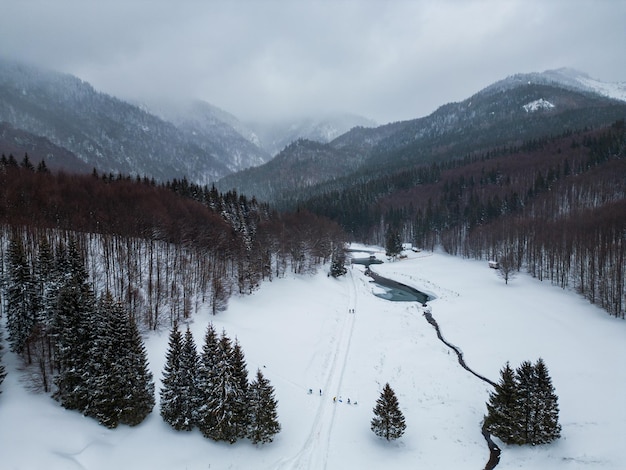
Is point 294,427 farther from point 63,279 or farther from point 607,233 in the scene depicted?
point 607,233

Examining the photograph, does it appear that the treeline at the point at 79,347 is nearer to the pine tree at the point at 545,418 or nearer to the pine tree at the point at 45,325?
the pine tree at the point at 45,325

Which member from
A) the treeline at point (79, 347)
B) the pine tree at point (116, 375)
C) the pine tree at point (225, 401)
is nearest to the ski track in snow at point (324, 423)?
the pine tree at point (225, 401)

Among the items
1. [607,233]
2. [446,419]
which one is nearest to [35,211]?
[446,419]

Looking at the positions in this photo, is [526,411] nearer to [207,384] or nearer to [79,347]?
[207,384]

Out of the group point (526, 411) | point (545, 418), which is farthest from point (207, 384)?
point (545, 418)

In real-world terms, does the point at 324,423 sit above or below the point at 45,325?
below
